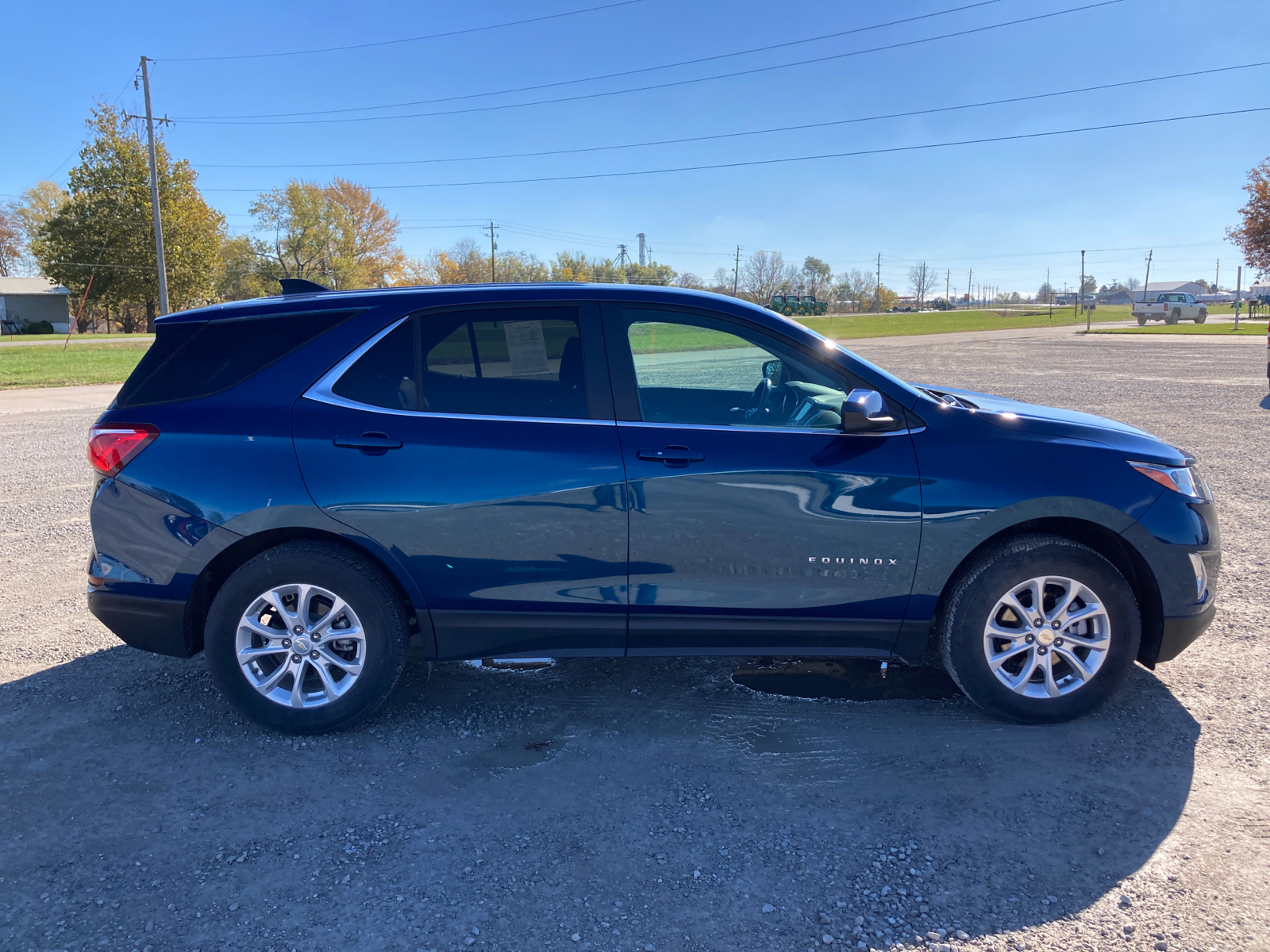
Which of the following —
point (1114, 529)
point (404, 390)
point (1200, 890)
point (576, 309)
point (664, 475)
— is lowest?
point (1200, 890)

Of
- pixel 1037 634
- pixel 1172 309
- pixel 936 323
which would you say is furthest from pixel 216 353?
pixel 1172 309

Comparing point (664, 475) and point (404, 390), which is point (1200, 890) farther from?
point (404, 390)

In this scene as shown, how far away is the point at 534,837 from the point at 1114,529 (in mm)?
2562

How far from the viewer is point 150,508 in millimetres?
3377

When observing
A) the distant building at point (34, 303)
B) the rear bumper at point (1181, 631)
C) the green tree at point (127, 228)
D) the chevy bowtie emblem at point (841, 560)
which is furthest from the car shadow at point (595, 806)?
the distant building at point (34, 303)

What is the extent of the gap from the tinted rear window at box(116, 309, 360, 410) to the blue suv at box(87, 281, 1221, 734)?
12mm

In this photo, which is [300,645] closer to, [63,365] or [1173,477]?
[1173,477]

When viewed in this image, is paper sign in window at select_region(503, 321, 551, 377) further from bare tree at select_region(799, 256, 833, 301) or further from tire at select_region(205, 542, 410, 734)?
bare tree at select_region(799, 256, 833, 301)

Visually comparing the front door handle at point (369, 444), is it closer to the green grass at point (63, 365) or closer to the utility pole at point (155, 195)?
the green grass at point (63, 365)

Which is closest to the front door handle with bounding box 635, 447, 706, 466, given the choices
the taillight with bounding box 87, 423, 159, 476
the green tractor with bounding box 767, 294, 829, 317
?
the green tractor with bounding box 767, 294, 829, 317

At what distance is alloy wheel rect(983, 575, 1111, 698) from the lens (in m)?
3.39

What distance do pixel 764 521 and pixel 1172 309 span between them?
72.0m

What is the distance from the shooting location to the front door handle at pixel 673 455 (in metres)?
3.29

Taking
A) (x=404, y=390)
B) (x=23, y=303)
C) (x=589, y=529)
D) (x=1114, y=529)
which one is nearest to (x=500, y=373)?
(x=404, y=390)
